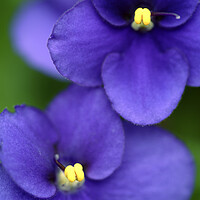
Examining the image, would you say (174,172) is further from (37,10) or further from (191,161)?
(37,10)

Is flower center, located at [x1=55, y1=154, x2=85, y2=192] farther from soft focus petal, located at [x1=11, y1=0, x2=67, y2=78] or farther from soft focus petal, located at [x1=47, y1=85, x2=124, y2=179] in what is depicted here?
soft focus petal, located at [x1=11, y1=0, x2=67, y2=78]

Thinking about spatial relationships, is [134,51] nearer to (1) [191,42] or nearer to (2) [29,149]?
(1) [191,42]

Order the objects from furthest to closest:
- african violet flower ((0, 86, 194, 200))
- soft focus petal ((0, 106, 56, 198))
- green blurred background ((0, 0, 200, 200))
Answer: green blurred background ((0, 0, 200, 200))
african violet flower ((0, 86, 194, 200))
soft focus petal ((0, 106, 56, 198))

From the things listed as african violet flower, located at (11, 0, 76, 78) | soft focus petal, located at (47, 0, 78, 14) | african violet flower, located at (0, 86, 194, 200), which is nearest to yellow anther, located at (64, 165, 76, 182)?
african violet flower, located at (0, 86, 194, 200)

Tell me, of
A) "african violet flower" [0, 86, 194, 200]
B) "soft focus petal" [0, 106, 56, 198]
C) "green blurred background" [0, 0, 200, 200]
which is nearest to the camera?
"soft focus petal" [0, 106, 56, 198]

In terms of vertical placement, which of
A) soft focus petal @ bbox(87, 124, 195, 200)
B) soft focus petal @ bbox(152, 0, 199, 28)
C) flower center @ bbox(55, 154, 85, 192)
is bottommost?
soft focus petal @ bbox(87, 124, 195, 200)

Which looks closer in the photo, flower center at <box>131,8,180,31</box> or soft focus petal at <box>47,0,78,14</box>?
flower center at <box>131,8,180,31</box>

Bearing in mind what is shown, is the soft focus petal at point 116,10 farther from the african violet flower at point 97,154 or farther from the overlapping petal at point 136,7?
the african violet flower at point 97,154

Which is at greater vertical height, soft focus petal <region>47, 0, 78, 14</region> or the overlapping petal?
the overlapping petal
